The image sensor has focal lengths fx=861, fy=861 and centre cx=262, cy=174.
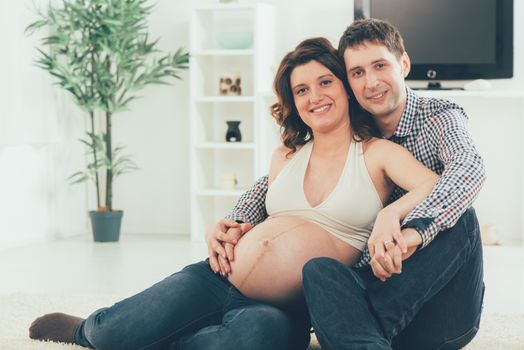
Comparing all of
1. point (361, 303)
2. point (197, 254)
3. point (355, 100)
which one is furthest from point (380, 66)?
point (197, 254)

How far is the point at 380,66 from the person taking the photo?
221cm

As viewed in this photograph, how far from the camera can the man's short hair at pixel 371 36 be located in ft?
7.26

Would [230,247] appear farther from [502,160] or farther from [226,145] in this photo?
[502,160]

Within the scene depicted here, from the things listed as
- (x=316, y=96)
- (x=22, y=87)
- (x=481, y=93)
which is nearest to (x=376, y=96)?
(x=316, y=96)

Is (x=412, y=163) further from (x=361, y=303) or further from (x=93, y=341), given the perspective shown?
(x=93, y=341)

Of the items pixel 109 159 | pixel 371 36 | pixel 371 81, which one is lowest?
pixel 109 159

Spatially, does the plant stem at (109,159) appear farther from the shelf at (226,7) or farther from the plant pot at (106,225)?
the shelf at (226,7)

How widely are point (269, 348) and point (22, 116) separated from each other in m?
3.14

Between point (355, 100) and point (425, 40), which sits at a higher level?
point (425, 40)

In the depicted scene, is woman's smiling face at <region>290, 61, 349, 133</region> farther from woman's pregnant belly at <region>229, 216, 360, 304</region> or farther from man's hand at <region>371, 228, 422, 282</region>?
man's hand at <region>371, 228, 422, 282</region>

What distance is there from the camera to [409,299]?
6.25 ft

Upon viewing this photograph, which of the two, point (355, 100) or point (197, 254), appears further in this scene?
point (197, 254)

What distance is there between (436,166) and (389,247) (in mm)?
448

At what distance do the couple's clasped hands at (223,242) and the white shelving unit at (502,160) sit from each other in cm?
296
